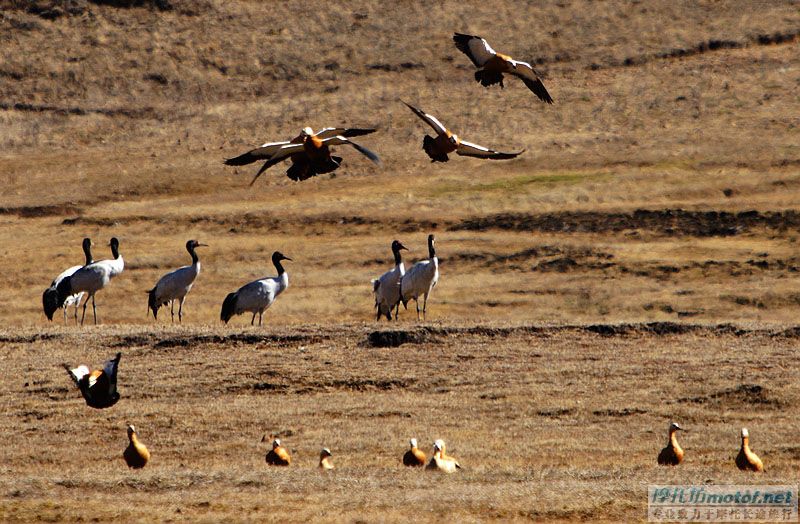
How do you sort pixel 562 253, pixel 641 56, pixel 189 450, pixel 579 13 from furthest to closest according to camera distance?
pixel 579 13
pixel 641 56
pixel 562 253
pixel 189 450

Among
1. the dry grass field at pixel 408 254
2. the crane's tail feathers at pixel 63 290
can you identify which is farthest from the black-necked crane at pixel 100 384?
the crane's tail feathers at pixel 63 290

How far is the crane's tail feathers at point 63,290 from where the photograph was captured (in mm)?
31578

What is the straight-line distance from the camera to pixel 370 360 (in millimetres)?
24016

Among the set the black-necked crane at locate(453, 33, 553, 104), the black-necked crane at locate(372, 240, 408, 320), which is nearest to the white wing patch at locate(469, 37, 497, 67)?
the black-necked crane at locate(453, 33, 553, 104)

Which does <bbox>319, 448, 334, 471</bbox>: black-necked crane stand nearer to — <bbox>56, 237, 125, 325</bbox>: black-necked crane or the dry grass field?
the dry grass field

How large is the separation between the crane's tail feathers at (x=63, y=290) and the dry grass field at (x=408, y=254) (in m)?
1.22

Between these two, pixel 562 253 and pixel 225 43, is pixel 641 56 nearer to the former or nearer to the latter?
pixel 225 43

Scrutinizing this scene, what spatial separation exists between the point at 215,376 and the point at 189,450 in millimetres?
3908

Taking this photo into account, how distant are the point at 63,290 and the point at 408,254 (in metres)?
12.3

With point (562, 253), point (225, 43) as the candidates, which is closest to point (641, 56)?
point (225, 43)

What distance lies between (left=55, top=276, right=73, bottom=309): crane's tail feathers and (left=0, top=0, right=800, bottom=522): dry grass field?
1.22 metres

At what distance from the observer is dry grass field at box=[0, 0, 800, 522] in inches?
712

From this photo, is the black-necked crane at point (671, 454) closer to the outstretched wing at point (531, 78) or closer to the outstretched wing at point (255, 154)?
the outstretched wing at point (531, 78)

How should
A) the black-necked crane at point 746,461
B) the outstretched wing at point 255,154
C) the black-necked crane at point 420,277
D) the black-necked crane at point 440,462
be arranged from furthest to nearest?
1. the black-necked crane at point 420,277
2. the outstretched wing at point 255,154
3. the black-necked crane at point 746,461
4. the black-necked crane at point 440,462
